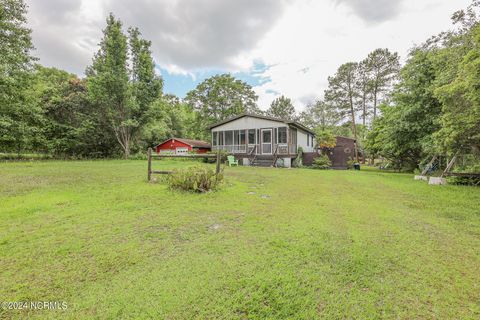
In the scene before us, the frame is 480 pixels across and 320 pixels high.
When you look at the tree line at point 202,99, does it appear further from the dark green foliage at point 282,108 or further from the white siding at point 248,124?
the white siding at point 248,124

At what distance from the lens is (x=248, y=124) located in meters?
18.1

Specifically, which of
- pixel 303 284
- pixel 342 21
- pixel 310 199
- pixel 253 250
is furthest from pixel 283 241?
pixel 342 21

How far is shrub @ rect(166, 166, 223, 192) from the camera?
18.7ft

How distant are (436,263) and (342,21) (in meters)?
14.0

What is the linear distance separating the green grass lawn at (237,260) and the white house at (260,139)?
483 inches

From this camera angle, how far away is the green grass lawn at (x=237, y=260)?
66.6 inches

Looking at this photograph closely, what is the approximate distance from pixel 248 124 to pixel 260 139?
1.84 meters

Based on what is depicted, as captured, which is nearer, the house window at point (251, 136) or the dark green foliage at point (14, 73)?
the dark green foliage at point (14, 73)

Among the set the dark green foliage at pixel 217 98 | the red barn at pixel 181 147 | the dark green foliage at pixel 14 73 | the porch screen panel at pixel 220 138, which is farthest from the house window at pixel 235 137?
the dark green foliage at pixel 14 73

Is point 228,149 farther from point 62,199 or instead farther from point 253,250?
point 253,250

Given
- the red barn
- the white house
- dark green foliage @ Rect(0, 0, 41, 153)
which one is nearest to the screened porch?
the white house

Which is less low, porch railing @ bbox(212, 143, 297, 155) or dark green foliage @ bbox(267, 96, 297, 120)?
dark green foliage @ bbox(267, 96, 297, 120)

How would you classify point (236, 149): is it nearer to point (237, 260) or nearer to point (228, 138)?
point (228, 138)

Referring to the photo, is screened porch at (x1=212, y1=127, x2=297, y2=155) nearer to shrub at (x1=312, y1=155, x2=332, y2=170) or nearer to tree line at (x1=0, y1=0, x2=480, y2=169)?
shrub at (x1=312, y1=155, x2=332, y2=170)
